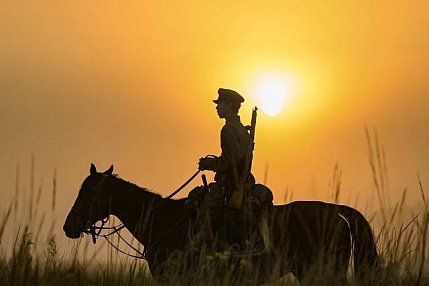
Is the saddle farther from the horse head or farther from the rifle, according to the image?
the horse head

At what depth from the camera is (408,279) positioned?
19.4 feet

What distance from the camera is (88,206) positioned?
10406 millimetres

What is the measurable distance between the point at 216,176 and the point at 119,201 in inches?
55.3

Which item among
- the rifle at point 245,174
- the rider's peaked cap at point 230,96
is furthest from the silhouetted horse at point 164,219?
the rider's peaked cap at point 230,96

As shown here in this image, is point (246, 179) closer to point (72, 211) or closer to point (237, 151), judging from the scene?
point (237, 151)

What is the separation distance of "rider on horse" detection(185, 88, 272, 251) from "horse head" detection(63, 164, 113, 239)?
1324 mm

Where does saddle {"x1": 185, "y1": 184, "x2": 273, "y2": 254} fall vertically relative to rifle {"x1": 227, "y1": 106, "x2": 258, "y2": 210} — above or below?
below

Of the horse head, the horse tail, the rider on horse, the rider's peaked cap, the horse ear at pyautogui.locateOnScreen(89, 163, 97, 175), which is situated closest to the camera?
the horse tail

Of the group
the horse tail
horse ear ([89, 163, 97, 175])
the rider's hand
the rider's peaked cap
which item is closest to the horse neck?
horse ear ([89, 163, 97, 175])

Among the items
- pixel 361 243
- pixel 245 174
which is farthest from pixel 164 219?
pixel 361 243

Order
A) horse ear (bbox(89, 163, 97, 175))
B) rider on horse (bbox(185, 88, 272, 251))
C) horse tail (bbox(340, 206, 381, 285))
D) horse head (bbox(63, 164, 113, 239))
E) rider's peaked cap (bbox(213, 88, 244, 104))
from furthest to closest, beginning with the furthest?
1. horse ear (bbox(89, 163, 97, 175))
2. horse head (bbox(63, 164, 113, 239))
3. rider's peaked cap (bbox(213, 88, 244, 104))
4. rider on horse (bbox(185, 88, 272, 251))
5. horse tail (bbox(340, 206, 381, 285))

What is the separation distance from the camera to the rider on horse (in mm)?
9672

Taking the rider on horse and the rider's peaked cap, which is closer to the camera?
the rider on horse

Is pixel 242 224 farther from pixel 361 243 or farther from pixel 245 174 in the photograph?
pixel 361 243
